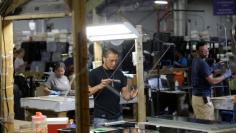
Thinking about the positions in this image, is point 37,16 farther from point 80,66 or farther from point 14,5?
point 80,66

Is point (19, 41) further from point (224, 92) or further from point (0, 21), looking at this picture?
point (0, 21)

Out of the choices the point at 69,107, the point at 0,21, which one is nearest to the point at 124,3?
the point at 69,107

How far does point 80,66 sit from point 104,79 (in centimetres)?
219

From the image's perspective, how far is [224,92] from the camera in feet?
33.2

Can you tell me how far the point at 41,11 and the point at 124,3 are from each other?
12.8 metres

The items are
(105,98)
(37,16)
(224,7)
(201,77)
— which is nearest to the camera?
(37,16)

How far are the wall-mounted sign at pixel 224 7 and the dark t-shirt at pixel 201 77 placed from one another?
221 inches

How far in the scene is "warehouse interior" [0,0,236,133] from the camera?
12.0ft

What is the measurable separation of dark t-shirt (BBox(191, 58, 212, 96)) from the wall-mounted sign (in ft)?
18.4

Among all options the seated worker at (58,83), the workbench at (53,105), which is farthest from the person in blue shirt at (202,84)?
the seated worker at (58,83)

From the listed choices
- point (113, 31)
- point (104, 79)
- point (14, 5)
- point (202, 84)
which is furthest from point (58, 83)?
point (14, 5)

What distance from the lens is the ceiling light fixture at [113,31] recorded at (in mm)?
5266

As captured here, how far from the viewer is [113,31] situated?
17.5 feet

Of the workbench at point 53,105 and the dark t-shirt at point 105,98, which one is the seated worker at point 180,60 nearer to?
the workbench at point 53,105
